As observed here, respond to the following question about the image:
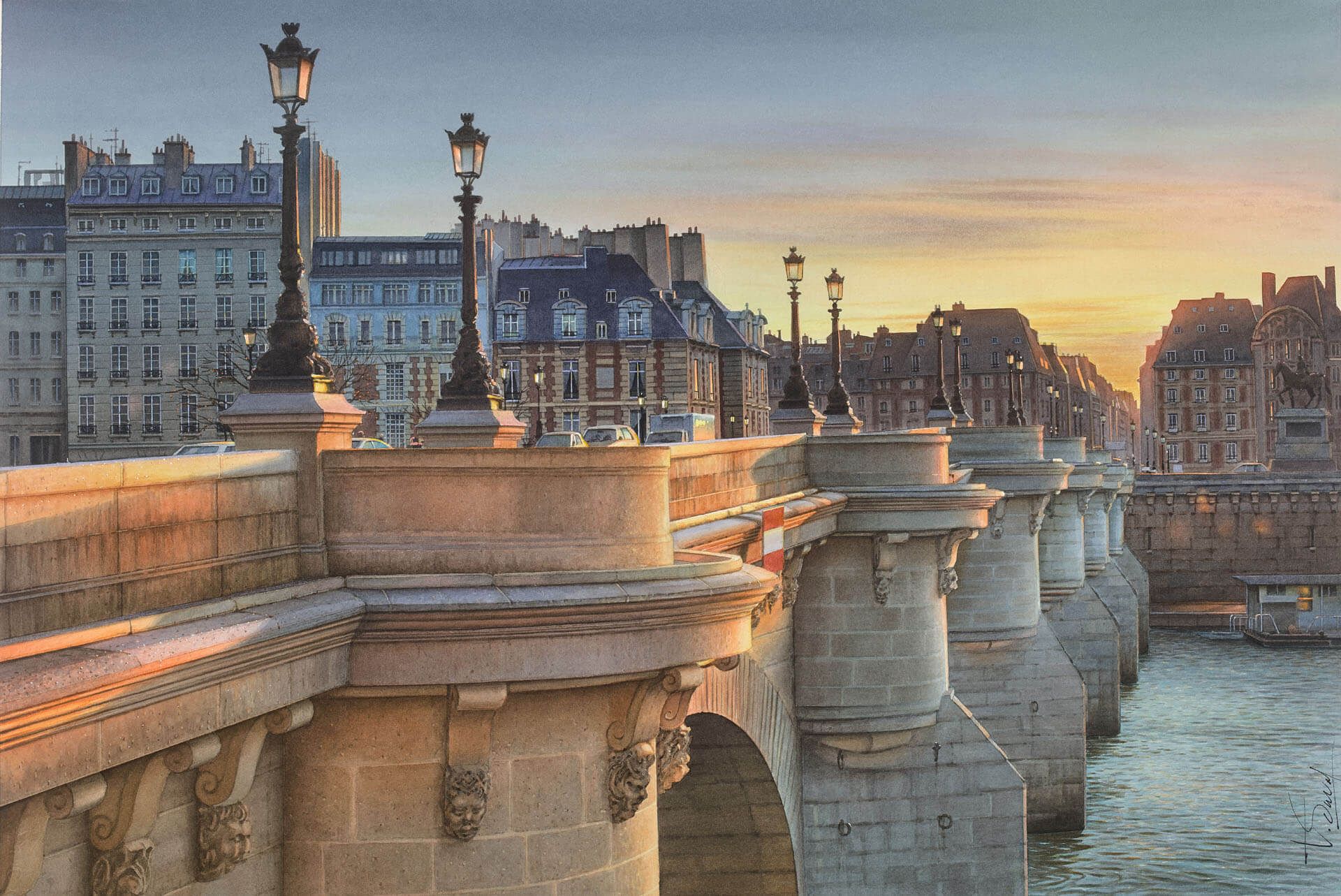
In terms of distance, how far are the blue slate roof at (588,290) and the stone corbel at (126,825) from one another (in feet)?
260

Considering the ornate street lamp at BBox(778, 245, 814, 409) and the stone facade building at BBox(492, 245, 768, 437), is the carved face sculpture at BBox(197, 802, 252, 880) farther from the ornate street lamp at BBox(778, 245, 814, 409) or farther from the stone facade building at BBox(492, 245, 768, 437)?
the stone facade building at BBox(492, 245, 768, 437)

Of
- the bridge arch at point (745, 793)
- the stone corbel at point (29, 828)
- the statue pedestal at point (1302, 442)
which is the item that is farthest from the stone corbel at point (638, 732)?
the statue pedestal at point (1302, 442)

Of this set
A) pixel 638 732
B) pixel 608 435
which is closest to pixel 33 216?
pixel 608 435

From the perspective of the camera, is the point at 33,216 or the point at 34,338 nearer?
the point at 34,338

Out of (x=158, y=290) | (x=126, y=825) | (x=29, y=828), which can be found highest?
(x=158, y=290)

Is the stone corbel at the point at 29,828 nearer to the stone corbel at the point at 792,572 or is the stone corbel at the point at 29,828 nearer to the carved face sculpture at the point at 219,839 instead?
the carved face sculpture at the point at 219,839

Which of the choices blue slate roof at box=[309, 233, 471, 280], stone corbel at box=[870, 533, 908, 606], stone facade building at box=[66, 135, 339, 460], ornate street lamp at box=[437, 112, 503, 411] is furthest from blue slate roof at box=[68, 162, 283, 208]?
stone corbel at box=[870, 533, 908, 606]

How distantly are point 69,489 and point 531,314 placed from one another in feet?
263

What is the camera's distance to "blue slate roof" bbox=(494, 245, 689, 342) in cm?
8688

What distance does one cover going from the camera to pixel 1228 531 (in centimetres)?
9794

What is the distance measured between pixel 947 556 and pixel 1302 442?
87358 millimetres
